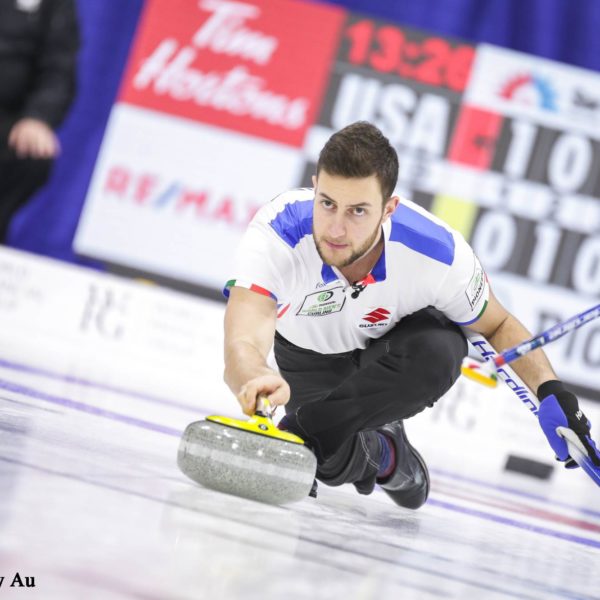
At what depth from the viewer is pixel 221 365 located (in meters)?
7.05

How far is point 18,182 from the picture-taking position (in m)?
8.28

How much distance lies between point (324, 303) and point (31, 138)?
17.8 feet

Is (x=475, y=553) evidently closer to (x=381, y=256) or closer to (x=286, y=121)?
(x=381, y=256)

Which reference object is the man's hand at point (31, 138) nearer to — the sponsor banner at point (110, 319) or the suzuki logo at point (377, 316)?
the sponsor banner at point (110, 319)

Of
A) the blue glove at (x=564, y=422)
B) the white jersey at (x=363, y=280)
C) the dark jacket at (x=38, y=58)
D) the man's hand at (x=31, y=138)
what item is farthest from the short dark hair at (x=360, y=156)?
the man's hand at (x=31, y=138)

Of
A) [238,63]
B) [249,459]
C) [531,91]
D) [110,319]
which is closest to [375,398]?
[249,459]

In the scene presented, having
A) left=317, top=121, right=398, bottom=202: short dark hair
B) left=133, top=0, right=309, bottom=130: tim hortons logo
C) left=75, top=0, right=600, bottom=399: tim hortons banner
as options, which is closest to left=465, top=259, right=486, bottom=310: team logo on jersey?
left=317, top=121, right=398, bottom=202: short dark hair

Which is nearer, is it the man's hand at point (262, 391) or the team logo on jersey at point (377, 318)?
the man's hand at point (262, 391)

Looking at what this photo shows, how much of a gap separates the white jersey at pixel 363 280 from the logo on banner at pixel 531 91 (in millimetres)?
4779

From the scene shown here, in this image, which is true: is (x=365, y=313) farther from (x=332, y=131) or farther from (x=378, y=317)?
(x=332, y=131)

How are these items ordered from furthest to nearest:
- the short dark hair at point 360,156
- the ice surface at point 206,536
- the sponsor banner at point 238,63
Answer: the sponsor banner at point 238,63 → the short dark hair at point 360,156 → the ice surface at point 206,536

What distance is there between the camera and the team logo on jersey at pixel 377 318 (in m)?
2.99

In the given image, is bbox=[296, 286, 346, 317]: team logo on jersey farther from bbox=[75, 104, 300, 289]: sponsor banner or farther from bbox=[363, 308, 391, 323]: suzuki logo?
bbox=[75, 104, 300, 289]: sponsor banner

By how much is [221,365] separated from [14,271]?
147cm
